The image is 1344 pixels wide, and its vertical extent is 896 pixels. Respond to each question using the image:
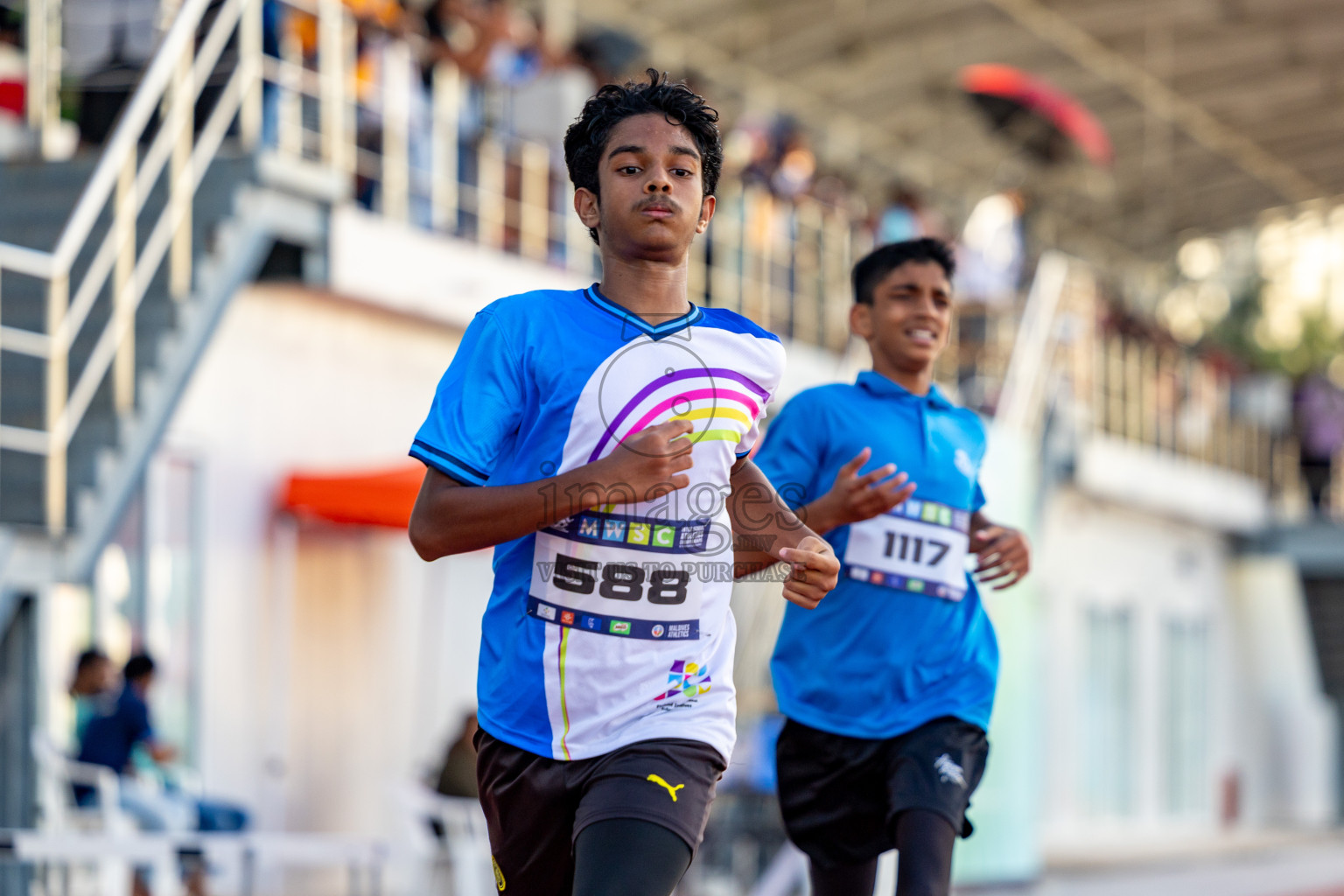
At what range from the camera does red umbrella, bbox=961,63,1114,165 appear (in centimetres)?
1552

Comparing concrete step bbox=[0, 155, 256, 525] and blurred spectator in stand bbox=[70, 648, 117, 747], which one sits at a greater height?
concrete step bbox=[0, 155, 256, 525]

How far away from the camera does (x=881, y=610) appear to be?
4777 mm

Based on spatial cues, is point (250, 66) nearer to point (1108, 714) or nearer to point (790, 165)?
point (790, 165)

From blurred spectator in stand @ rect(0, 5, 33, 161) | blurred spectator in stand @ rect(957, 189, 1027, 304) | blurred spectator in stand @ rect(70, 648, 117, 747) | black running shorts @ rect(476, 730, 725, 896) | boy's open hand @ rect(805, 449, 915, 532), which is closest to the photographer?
black running shorts @ rect(476, 730, 725, 896)

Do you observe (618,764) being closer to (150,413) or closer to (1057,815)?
(150,413)

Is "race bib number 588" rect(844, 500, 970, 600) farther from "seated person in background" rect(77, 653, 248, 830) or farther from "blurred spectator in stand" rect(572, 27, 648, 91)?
"blurred spectator in stand" rect(572, 27, 648, 91)

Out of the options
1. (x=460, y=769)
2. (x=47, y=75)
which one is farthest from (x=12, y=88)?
(x=460, y=769)

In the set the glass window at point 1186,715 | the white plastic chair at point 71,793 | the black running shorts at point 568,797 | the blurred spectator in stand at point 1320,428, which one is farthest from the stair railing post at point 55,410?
the blurred spectator in stand at point 1320,428

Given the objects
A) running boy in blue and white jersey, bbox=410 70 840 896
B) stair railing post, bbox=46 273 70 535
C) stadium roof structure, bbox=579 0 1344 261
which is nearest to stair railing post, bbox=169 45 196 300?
stair railing post, bbox=46 273 70 535

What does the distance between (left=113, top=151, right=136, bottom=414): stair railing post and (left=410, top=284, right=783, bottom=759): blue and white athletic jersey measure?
16.7ft

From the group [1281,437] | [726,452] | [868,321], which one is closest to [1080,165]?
[1281,437]

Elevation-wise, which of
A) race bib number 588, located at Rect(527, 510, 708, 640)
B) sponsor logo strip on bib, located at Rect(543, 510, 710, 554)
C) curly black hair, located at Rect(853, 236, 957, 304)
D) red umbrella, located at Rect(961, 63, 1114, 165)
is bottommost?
race bib number 588, located at Rect(527, 510, 708, 640)

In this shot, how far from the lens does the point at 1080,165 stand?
57.2 ft

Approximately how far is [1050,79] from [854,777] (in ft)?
64.0
